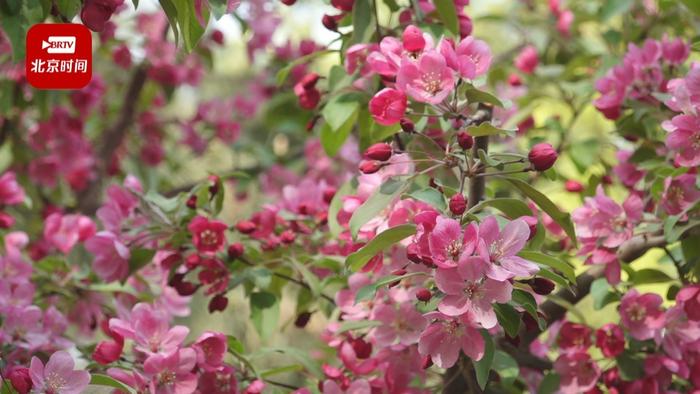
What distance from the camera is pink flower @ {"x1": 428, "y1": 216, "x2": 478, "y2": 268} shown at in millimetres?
1253

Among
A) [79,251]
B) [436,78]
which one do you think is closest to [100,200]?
[79,251]

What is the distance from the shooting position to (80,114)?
2773 millimetres

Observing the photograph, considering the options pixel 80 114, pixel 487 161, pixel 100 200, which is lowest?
pixel 100 200

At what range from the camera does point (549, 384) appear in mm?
1727

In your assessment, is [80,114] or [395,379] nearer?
[395,379]

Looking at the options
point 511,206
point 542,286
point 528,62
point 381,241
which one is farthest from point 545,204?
point 528,62

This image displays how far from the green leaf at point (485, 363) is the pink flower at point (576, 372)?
33 cm

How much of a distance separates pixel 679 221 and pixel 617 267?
0.13 metres

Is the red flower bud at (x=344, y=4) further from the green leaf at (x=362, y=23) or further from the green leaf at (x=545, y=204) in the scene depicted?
the green leaf at (x=545, y=204)

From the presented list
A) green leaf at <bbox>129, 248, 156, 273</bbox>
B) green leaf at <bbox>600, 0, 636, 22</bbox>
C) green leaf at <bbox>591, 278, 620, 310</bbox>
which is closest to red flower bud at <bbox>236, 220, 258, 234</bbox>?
green leaf at <bbox>129, 248, 156, 273</bbox>

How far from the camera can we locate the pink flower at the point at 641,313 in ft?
5.39

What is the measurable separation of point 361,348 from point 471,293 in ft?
1.40

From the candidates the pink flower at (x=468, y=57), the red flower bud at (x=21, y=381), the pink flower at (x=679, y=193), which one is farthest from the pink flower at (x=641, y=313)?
the red flower bud at (x=21, y=381)

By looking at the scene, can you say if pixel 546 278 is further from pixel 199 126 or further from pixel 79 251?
pixel 199 126
